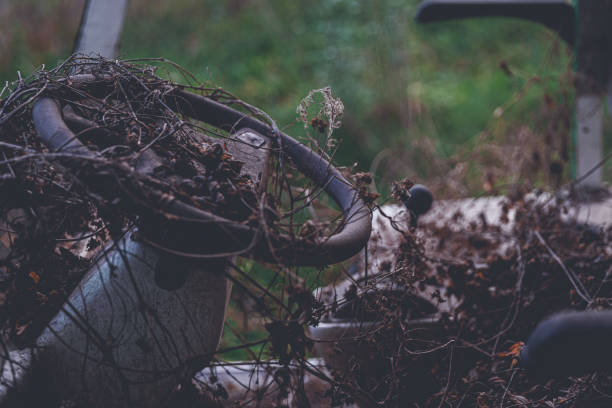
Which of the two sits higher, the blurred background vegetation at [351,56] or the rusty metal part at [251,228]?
the blurred background vegetation at [351,56]

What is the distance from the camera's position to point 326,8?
596 centimetres

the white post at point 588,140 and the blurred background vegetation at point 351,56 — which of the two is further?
the blurred background vegetation at point 351,56

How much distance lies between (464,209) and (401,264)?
1.40m

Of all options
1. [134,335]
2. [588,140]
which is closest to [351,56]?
[588,140]

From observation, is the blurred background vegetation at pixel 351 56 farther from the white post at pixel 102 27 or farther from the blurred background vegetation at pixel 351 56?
the white post at pixel 102 27

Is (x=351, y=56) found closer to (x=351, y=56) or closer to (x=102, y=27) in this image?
(x=351, y=56)

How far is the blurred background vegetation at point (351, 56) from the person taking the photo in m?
5.02

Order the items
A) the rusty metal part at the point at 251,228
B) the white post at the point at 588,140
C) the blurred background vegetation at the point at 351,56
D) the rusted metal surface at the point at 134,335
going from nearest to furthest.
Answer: the rusty metal part at the point at 251,228, the rusted metal surface at the point at 134,335, the white post at the point at 588,140, the blurred background vegetation at the point at 351,56

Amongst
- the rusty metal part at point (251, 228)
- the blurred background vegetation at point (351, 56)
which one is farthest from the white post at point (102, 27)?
the blurred background vegetation at point (351, 56)

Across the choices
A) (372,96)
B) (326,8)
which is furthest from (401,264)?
(326,8)

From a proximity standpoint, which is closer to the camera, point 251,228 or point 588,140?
point 251,228

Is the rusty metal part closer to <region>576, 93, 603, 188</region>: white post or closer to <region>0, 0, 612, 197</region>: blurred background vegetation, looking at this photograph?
<region>576, 93, 603, 188</region>: white post

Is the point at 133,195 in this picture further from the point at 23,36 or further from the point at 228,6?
the point at 228,6

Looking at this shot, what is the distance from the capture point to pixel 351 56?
5285mm
